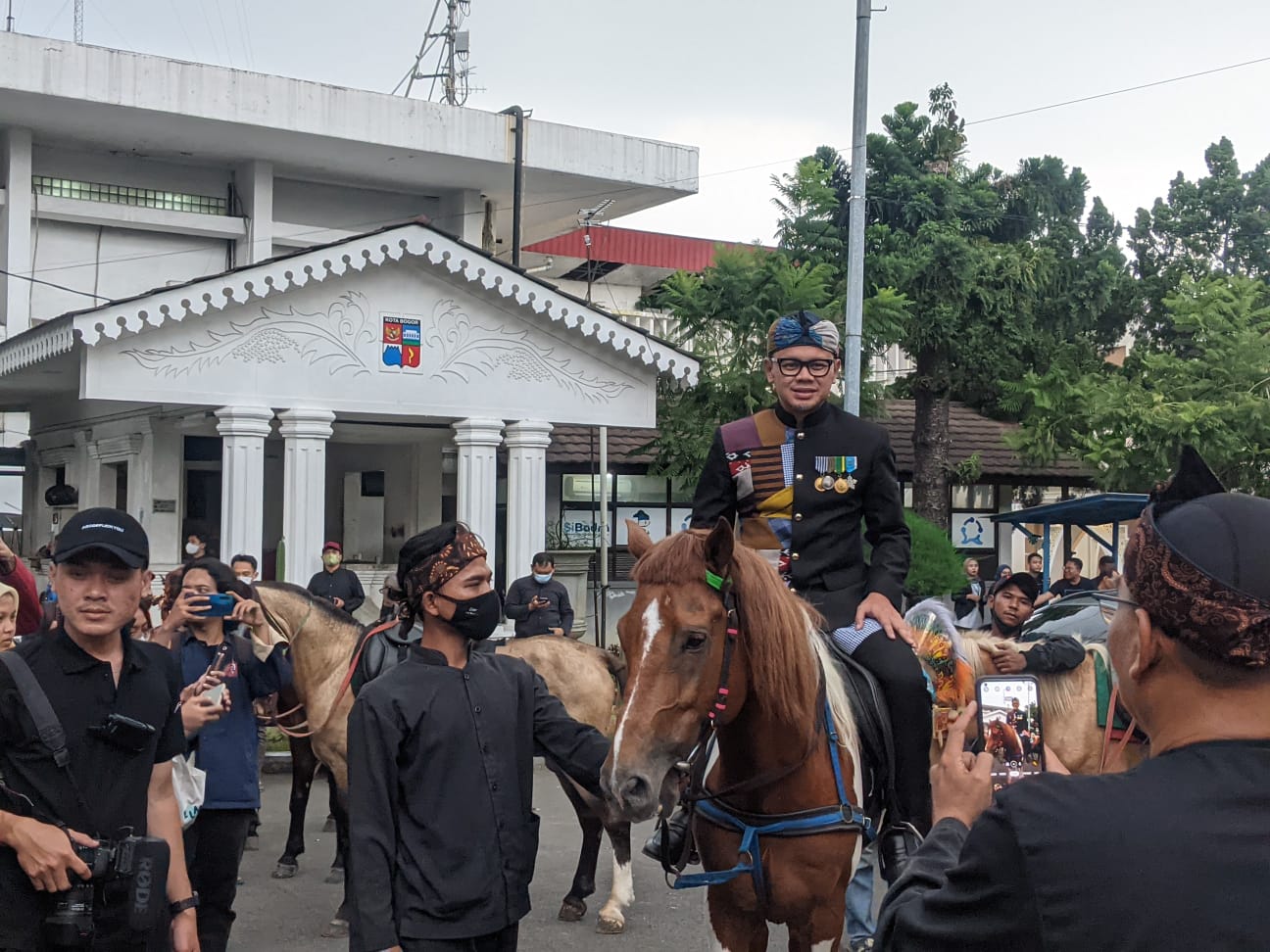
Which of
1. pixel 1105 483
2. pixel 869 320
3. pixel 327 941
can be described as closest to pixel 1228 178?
pixel 1105 483

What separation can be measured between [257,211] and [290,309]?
9.64 metres

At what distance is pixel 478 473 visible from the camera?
52.9 ft

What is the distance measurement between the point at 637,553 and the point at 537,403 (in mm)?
12341

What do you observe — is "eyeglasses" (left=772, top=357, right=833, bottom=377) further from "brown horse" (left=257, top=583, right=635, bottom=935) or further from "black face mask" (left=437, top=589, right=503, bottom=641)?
"brown horse" (left=257, top=583, right=635, bottom=935)

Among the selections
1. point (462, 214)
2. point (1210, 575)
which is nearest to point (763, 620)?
point (1210, 575)

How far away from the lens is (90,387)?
13.9m

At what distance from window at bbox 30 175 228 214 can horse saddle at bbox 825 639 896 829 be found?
2149cm

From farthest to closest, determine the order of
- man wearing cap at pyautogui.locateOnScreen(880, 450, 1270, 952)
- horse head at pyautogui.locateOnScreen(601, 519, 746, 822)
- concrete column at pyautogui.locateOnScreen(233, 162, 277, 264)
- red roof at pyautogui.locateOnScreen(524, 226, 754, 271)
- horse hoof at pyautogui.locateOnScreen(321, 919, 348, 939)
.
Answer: red roof at pyautogui.locateOnScreen(524, 226, 754, 271) < concrete column at pyautogui.locateOnScreen(233, 162, 277, 264) < horse hoof at pyautogui.locateOnScreen(321, 919, 348, 939) < horse head at pyautogui.locateOnScreen(601, 519, 746, 822) < man wearing cap at pyautogui.locateOnScreen(880, 450, 1270, 952)

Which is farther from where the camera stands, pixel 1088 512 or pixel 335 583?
pixel 1088 512

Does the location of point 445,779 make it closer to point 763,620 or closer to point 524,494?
point 763,620

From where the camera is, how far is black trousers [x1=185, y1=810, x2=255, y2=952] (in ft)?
17.4

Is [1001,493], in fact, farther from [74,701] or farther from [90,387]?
Result: [74,701]

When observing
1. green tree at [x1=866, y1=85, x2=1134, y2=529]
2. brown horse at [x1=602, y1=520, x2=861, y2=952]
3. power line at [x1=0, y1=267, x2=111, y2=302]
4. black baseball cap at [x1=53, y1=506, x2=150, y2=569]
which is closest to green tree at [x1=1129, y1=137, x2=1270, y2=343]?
green tree at [x1=866, y1=85, x2=1134, y2=529]

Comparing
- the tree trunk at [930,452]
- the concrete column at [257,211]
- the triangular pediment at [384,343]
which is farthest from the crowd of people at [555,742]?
the concrete column at [257,211]
